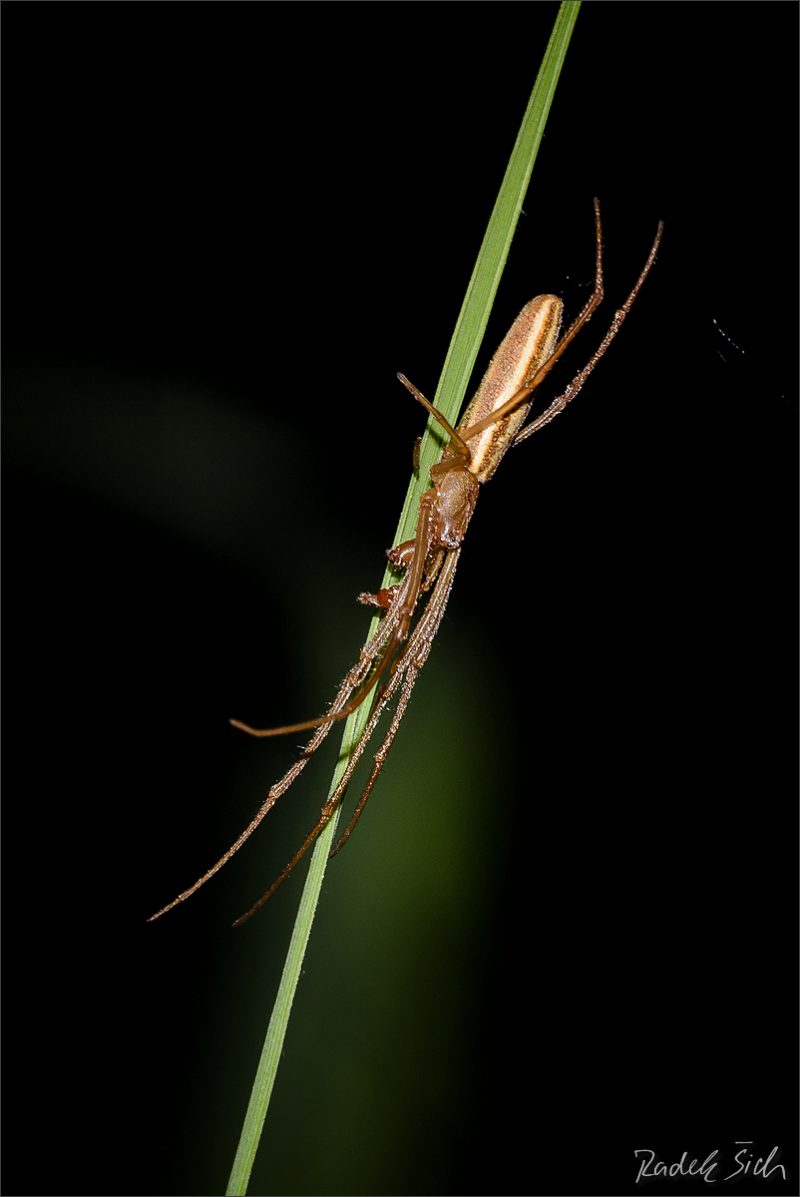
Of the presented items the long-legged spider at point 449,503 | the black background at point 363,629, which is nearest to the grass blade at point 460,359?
the long-legged spider at point 449,503

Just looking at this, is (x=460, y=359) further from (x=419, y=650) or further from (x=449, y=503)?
(x=419, y=650)

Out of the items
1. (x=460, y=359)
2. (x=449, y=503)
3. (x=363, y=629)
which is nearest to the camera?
(x=460, y=359)

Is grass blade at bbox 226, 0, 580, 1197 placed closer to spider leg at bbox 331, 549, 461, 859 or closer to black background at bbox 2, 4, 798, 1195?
spider leg at bbox 331, 549, 461, 859

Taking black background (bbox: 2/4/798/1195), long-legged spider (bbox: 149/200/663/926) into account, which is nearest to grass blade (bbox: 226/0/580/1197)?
long-legged spider (bbox: 149/200/663/926)

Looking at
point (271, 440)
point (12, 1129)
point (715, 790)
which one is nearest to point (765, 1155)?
point (715, 790)

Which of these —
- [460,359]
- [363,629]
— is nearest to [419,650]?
[460,359]

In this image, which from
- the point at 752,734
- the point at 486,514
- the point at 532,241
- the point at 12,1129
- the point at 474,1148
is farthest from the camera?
the point at 752,734

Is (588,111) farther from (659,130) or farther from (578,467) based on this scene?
(578,467)
